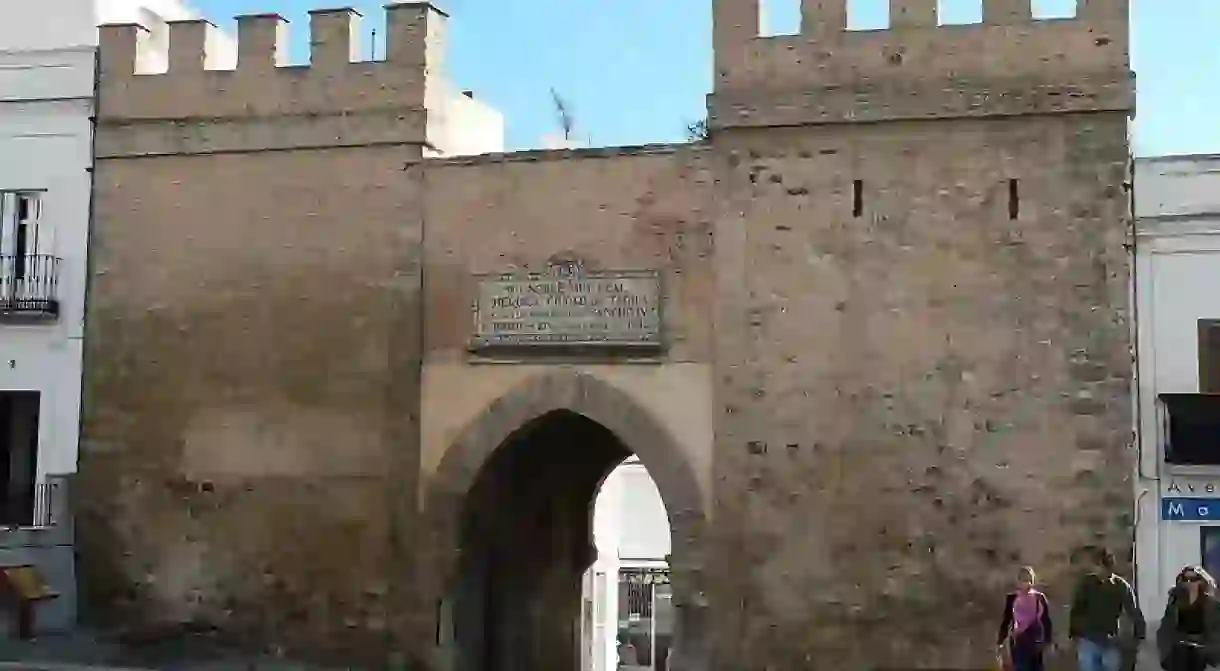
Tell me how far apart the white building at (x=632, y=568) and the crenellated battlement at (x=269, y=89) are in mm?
6655

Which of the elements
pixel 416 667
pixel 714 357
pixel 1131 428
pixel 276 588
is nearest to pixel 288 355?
pixel 276 588

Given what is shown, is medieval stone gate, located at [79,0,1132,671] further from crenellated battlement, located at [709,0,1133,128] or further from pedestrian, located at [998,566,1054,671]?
pedestrian, located at [998,566,1054,671]

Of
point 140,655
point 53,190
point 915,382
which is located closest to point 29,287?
point 53,190

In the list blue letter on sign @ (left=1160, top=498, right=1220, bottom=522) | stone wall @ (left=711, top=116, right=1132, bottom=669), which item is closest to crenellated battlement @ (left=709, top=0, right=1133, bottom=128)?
stone wall @ (left=711, top=116, right=1132, bottom=669)

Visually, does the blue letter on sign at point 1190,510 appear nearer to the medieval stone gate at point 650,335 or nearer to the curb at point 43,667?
the medieval stone gate at point 650,335

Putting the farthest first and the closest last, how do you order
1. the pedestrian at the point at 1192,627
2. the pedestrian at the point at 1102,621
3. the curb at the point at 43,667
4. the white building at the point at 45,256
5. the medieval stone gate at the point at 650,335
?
the white building at the point at 45,256 < the medieval stone gate at the point at 650,335 < the curb at the point at 43,667 < the pedestrian at the point at 1102,621 < the pedestrian at the point at 1192,627

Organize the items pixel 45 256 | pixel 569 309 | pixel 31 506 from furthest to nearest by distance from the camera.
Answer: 1. pixel 31 506
2. pixel 45 256
3. pixel 569 309

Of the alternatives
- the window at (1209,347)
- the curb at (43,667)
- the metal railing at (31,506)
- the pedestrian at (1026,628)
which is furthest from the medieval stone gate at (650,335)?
the curb at (43,667)

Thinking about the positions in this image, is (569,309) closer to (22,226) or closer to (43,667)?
(43,667)

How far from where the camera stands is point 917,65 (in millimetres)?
11469

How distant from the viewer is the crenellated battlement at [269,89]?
12.6 metres

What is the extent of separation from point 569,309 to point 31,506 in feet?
18.6

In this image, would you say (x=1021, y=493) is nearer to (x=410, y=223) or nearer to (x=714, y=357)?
(x=714, y=357)

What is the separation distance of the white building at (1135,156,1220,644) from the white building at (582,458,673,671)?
6.93 meters
